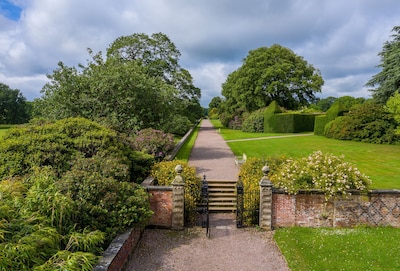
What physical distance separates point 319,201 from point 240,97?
3317 cm

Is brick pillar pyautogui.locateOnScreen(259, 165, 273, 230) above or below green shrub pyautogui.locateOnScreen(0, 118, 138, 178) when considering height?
below

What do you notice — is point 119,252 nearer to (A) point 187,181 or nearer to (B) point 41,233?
(B) point 41,233

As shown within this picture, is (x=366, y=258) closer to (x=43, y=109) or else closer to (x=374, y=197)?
(x=374, y=197)

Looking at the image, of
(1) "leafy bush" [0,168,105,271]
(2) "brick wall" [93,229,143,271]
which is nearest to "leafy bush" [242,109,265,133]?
(2) "brick wall" [93,229,143,271]

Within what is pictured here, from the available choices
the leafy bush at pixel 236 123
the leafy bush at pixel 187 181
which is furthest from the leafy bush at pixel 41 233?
the leafy bush at pixel 236 123

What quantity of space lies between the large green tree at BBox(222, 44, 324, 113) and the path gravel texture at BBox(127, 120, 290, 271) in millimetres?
32288

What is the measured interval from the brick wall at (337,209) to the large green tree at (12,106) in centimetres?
6580

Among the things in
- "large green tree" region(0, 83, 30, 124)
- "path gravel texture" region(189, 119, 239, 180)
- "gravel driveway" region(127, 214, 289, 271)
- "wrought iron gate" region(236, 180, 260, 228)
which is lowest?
"gravel driveway" region(127, 214, 289, 271)

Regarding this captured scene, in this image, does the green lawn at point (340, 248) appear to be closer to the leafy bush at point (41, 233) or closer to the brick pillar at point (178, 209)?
the brick pillar at point (178, 209)

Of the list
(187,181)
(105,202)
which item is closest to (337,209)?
(187,181)

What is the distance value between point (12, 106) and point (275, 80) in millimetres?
58905

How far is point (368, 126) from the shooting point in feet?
81.8

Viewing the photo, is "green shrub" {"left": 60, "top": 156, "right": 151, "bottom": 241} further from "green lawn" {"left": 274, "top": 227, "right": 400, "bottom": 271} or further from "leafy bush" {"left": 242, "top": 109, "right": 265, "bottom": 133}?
"leafy bush" {"left": 242, "top": 109, "right": 265, "bottom": 133}

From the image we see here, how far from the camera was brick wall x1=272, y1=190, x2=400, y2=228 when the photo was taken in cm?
866
